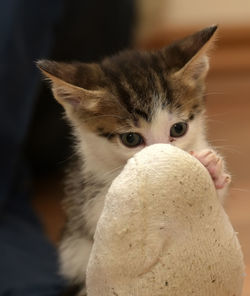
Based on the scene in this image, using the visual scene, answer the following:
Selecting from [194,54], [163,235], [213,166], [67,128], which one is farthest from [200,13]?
[163,235]

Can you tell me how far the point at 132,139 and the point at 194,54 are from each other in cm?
23

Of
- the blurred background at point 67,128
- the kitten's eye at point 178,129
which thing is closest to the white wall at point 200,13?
the blurred background at point 67,128

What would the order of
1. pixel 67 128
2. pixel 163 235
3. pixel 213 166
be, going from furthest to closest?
pixel 67 128 → pixel 213 166 → pixel 163 235

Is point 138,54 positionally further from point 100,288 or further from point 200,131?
point 100,288

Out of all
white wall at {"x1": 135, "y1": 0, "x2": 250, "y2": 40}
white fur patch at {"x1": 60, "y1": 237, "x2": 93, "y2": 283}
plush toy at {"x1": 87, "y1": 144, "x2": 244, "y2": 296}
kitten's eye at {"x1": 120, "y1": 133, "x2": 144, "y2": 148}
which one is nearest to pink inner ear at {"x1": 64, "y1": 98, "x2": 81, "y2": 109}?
kitten's eye at {"x1": 120, "y1": 133, "x2": 144, "y2": 148}

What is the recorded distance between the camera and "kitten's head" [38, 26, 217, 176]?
1.27 m

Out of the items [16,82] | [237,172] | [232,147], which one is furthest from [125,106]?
[232,147]

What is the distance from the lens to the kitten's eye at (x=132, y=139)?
1.28 metres

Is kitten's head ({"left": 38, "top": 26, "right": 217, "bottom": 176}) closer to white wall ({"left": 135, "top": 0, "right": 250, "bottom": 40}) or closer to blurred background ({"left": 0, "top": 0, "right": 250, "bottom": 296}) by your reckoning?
blurred background ({"left": 0, "top": 0, "right": 250, "bottom": 296})

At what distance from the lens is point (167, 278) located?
3.03 feet

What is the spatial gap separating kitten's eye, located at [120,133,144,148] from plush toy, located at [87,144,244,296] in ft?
1.07

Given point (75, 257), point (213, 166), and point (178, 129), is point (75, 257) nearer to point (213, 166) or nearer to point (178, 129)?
point (178, 129)

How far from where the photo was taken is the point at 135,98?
1280mm

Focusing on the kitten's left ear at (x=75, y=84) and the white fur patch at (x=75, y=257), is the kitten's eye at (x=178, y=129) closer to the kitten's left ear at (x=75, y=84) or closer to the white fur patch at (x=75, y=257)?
the kitten's left ear at (x=75, y=84)
